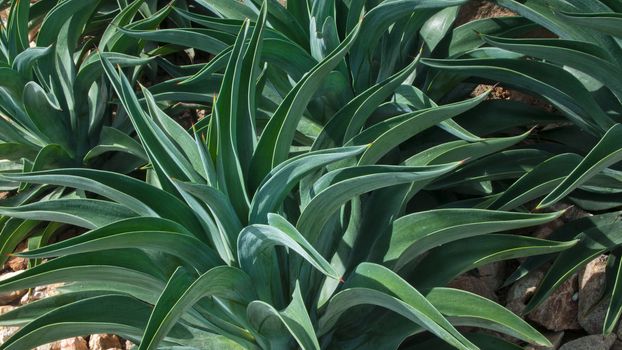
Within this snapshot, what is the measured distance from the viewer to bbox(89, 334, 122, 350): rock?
8.20ft

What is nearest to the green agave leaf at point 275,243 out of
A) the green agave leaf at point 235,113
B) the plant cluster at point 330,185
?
the plant cluster at point 330,185

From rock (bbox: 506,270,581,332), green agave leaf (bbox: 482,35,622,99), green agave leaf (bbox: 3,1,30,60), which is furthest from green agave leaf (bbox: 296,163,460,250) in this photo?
green agave leaf (bbox: 3,1,30,60)

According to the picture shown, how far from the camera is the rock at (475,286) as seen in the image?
235 centimetres

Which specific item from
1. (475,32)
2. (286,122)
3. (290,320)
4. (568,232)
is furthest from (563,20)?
(290,320)

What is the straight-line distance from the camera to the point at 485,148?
1977 millimetres

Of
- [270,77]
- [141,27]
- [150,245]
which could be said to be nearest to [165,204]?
[150,245]

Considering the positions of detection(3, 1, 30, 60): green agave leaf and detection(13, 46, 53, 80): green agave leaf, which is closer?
detection(13, 46, 53, 80): green agave leaf

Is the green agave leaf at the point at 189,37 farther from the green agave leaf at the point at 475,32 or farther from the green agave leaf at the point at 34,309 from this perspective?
the green agave leaf at the point at 34,309

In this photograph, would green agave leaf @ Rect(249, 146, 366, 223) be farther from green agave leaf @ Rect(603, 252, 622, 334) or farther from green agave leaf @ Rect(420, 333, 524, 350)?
green agave leaf @ Rect(603, 252, 622, 334)

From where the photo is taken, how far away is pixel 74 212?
1.90 m

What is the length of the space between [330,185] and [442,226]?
25 cm

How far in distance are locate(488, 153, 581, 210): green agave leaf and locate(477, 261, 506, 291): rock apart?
31cm

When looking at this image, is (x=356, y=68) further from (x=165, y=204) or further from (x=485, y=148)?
(x=165, y=204)

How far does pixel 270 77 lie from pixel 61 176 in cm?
81
